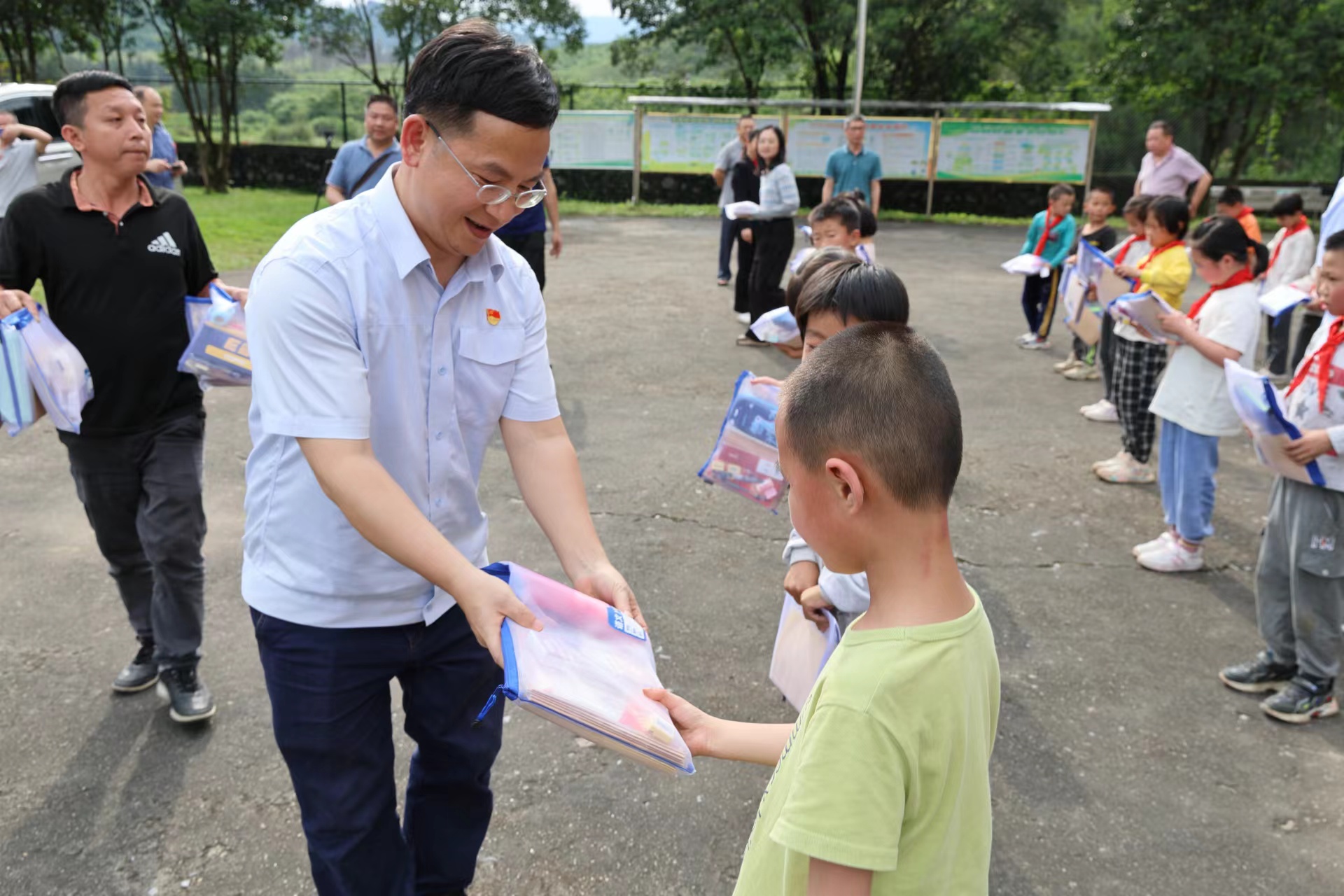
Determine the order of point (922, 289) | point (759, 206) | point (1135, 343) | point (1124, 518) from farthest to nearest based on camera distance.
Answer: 1. point (922, 289)
2. point (759, 206)
3. point (1135, 343)
4. point (1124, 518)

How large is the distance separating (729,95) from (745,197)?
13253 mm

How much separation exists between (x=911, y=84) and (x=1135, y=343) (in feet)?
58.6

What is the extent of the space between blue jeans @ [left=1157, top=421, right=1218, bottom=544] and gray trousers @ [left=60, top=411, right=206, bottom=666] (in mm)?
4033

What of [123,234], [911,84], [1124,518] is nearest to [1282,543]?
[1124,518]

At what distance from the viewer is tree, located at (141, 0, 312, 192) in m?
19.3

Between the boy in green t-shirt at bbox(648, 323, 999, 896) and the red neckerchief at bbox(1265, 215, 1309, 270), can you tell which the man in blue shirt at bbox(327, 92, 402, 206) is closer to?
the boy in green t-shirt at bbox(648, 323, 999, 896)

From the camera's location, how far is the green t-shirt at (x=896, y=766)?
1.24 metres

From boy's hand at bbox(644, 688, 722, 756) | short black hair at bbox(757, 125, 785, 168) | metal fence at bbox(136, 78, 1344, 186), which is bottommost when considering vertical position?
boy's hand at bbox(644, 688, 722, 756)

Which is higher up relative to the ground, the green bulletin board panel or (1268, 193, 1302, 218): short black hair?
the green bulletin board panel

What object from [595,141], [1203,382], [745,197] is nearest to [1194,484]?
[1203,382]

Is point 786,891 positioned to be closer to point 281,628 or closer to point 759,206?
point 281,628

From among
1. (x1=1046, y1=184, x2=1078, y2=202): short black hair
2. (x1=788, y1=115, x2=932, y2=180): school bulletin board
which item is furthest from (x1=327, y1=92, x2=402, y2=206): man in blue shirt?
(x1=788, y1=115, x2=932, y2=180): school bulletin board

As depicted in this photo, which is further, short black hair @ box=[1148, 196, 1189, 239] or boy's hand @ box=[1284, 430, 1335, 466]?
short black hair @ box=[1148, 196, 1189, 239]

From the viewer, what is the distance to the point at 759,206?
27.7 ft
